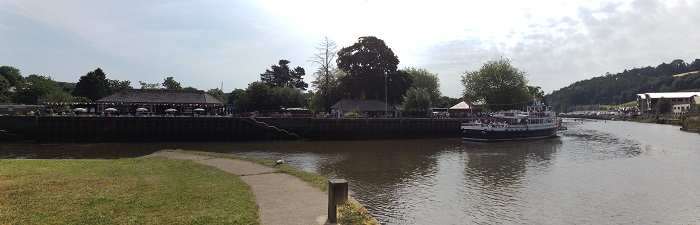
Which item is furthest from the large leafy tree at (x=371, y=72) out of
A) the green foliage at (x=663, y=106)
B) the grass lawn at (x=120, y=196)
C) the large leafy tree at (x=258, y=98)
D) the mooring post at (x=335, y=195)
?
the green foliage at (x=663, y=106)

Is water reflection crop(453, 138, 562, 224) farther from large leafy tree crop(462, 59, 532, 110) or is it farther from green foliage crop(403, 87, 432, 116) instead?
large leafy tree crop(462, 59, 532, 110)

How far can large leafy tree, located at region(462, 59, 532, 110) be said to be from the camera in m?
93.7

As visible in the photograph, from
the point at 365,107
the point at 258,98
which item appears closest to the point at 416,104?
the point at 365,107

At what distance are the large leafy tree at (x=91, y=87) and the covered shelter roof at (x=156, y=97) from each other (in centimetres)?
3055

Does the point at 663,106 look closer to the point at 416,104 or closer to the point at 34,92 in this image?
the point at 416,104

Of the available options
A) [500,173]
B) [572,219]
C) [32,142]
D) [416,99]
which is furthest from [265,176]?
[416,99]

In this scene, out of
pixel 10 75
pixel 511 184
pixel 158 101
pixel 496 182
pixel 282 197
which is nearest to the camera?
pixel 282 197

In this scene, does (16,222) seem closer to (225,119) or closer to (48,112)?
(225,119)

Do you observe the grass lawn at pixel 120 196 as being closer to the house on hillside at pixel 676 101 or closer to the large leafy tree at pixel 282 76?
the large leafy tree at pixel 282 76

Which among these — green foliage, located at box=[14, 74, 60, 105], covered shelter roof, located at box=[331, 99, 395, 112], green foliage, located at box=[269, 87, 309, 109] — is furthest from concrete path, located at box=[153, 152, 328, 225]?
green foliage, located at box=[14, 74, 60, 105]

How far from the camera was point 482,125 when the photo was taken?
5628cm

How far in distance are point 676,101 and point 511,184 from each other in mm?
175833

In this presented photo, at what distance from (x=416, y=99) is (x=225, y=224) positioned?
67.1 m

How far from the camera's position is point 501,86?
A: 3723 inches
